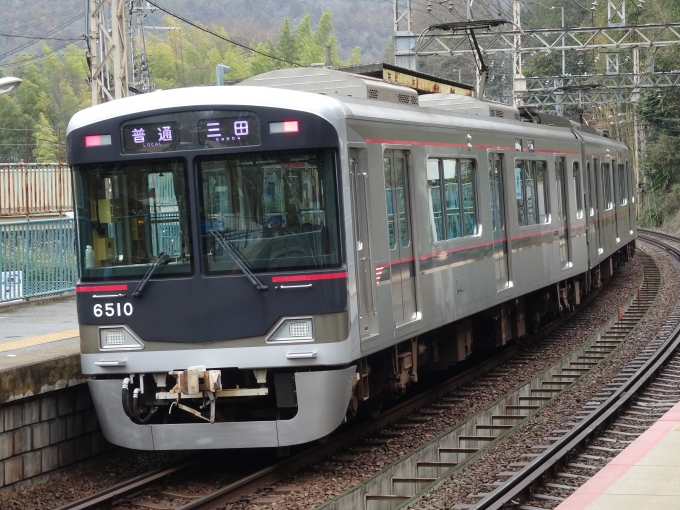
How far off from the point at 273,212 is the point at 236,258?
1.41ft

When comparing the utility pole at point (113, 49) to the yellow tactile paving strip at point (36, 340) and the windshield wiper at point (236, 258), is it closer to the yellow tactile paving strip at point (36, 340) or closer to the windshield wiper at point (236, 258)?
the yellow tactile paving strip at point (36, 340)

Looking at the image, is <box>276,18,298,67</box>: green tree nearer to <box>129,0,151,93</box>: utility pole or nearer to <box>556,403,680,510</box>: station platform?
<box>129,0,151,93</box>: utility pole

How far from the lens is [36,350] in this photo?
32.3 feet

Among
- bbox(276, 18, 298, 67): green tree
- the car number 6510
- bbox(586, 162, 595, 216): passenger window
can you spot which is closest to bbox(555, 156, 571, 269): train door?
bbox(586, 162, 595, 216): passenger window

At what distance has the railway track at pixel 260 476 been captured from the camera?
7805 millimetres

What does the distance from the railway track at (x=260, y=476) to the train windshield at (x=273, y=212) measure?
1.58 meters

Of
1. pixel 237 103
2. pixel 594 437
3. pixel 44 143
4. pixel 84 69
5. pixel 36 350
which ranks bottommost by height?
pixel 594 437

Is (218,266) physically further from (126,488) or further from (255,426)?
(126,488)

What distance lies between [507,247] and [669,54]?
112 ft

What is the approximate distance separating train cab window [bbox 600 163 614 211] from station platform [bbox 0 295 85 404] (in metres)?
10.6

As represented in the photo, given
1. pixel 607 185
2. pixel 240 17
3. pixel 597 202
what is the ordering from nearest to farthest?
1. pixel 597 202
2. pixel 607 185
3. pixel 240 17

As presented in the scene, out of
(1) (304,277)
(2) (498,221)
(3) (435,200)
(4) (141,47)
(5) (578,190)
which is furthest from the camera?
(4) (141,47)

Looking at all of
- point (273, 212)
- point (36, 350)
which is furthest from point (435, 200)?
point (36, 350)

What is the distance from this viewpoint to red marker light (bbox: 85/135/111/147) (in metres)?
8.48
